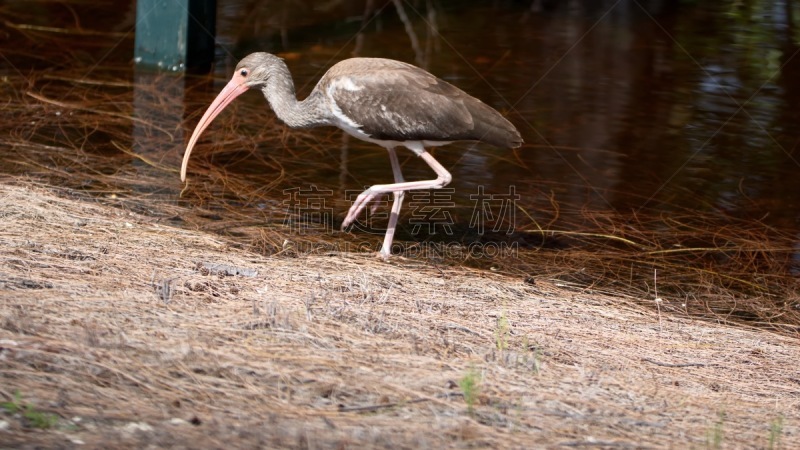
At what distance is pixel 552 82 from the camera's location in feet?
35.2

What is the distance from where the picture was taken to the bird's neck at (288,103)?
700cm

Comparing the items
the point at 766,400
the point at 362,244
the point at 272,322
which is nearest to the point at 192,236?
the point at 362,244

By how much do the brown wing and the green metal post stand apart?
395 cm

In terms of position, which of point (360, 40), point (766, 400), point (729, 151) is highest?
point (360, 40)

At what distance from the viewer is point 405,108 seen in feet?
22.0

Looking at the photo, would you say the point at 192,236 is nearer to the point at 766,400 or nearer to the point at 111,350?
the point at 111,350

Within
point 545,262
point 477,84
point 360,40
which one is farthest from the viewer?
point 360,40

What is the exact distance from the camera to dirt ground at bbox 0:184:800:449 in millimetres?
3768

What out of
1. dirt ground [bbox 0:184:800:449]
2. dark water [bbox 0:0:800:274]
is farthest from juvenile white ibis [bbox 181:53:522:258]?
dirt ground [bbox 0:184:800:449]

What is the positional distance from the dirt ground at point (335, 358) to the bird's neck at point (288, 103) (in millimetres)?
1241

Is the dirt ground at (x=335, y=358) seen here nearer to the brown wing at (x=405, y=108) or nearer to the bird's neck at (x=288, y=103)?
the brown wing at (x=405, y=108)

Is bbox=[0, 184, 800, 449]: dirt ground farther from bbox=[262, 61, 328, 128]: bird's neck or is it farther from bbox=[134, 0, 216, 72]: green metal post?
bbox=[134, 0, 216, 72]: green metal post

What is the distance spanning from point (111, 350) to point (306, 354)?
77 cm

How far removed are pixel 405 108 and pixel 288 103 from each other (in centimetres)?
89
